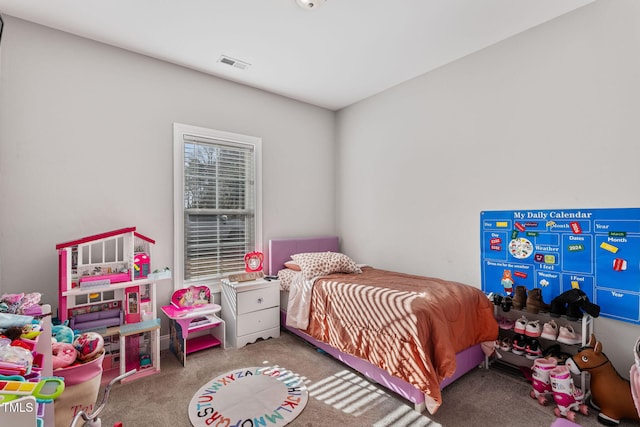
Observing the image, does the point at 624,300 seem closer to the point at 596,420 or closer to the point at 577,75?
the point at 596,420

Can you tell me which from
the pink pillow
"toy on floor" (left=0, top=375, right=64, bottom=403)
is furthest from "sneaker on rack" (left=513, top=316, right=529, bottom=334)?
"toy on floor" (left=0, top=375, right=64, bottom=403)

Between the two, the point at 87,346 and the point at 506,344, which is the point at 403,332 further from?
the point at 87,346

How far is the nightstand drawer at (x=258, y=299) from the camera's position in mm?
3018

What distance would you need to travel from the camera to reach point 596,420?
1929mm

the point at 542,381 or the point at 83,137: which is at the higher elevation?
the point at 83,137

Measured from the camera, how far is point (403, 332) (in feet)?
6.80

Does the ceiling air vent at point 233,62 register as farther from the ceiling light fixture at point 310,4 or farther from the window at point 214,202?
the ceiling light fixture at point 310,4

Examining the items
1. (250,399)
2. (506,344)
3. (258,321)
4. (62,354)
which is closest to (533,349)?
(506,344)

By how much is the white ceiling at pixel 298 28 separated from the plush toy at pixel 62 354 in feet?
7.56

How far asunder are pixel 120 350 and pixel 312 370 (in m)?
1.56

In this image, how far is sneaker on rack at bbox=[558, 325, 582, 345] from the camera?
217 centimetres

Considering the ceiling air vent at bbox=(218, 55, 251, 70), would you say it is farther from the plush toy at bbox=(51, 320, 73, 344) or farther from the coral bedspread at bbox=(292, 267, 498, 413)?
the plush toy at bbox=(51, 320, 73, 344)

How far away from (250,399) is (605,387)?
2326 millimetres

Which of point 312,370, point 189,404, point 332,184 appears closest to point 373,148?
point 332,184
